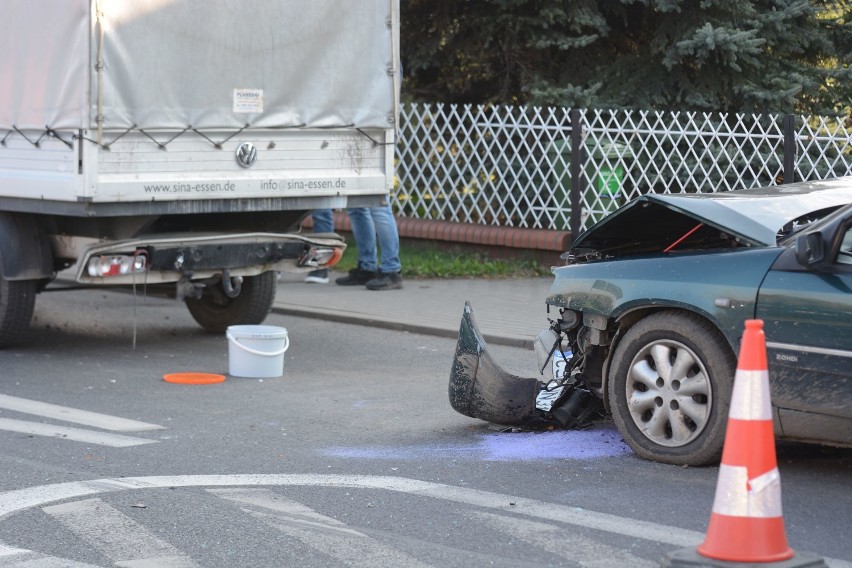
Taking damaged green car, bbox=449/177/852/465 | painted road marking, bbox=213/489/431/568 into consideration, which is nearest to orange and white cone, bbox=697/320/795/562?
painted road marking, bbox=213/489/431/568

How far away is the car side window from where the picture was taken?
6.09 meters

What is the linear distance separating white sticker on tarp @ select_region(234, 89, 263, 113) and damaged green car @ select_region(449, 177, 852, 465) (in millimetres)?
3307

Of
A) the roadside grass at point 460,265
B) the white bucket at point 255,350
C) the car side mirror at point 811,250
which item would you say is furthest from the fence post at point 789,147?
the car side mirror at point 811,250

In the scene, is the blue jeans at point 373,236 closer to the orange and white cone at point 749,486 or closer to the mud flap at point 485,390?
the mud flap at point 485,390

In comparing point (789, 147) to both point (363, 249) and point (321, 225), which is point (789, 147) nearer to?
point (363, 249)

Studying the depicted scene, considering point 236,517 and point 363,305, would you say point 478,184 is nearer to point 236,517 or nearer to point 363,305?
point 363,305

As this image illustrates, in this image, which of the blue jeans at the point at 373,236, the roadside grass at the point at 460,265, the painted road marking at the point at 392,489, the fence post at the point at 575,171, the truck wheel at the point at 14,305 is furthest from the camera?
the roadside grass at the point at 460,265

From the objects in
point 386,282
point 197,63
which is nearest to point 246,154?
point 197,63

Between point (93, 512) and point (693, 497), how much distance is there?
250cm

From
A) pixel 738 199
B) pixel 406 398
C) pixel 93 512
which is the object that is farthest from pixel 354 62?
pixel 93 512

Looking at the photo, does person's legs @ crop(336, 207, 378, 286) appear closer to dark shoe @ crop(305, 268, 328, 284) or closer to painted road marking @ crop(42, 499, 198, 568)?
dark shoe @ crop(305, 268, 328, 284)

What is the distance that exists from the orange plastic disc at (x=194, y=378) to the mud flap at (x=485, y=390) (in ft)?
7.53

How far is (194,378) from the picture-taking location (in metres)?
9.24

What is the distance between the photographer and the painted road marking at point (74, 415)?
25.1 feet
